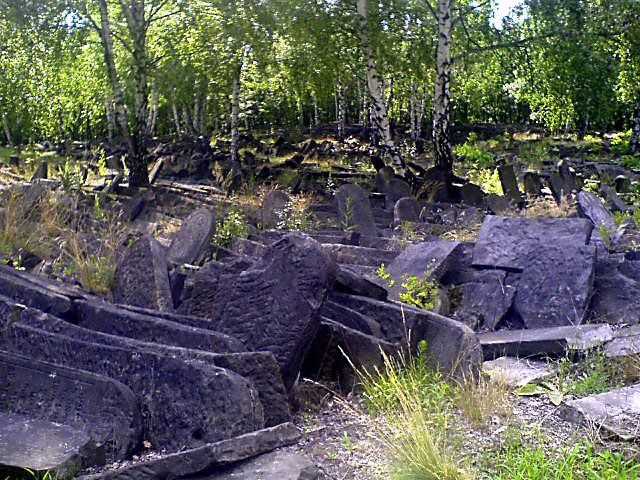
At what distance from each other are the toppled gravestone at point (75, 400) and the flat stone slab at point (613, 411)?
2458mm

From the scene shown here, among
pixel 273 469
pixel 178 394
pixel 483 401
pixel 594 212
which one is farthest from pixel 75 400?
pixel 594 212

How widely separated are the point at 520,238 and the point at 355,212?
124 inches

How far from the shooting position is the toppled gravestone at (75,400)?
4.07 meters

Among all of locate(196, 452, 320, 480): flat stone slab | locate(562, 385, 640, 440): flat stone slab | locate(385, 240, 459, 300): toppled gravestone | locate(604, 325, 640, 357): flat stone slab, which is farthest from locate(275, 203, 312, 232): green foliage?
locate(196, 452, 320, 480): flat stone slab

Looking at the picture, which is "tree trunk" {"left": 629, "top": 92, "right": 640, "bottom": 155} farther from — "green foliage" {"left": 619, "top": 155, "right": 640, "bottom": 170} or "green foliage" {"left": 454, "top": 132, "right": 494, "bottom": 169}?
"green foliage" {"left": 454, "top": 132, "right": 494, "bottom": 169}

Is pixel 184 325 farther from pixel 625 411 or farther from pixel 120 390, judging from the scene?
pixel 625 411

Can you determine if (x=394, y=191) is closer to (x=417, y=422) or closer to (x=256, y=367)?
(x=256, y=367)

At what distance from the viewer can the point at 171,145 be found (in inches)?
1027

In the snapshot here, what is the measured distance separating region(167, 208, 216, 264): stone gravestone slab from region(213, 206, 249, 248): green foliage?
669 millimetres

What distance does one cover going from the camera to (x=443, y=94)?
15227mm

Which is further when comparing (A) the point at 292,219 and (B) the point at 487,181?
(B) the point at 487,181

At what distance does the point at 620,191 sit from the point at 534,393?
10460 mm

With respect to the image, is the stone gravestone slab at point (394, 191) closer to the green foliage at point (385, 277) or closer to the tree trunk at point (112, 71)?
the green foliage at point (385, 277)

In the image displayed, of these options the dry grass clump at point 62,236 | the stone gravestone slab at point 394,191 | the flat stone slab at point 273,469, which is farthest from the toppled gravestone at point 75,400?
the stone gravestone slab at point 394,191
